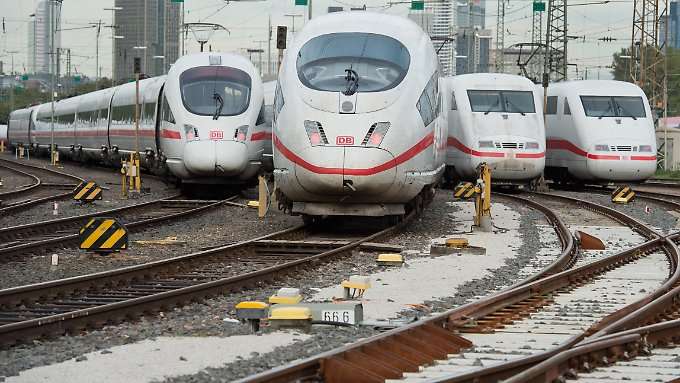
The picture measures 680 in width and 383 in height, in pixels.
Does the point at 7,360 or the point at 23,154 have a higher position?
the point at 7,360

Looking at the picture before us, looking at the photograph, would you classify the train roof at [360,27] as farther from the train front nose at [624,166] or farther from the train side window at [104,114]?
the train side window at [104,114]

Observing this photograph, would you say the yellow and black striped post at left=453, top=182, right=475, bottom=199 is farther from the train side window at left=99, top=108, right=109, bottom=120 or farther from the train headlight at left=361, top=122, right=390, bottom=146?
the train side window at left=99, top=108, right=109, bottom=120

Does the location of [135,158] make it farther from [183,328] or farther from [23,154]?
[23,154]

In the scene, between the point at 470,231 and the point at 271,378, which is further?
the point at 470,231

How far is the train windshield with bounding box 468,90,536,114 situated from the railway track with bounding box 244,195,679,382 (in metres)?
17.7

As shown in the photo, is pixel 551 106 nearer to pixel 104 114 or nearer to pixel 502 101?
pixel 502 101

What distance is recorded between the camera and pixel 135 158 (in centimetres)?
3472

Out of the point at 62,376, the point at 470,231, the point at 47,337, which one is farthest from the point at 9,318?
the point at 470,231

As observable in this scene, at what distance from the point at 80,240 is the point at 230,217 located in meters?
7.40

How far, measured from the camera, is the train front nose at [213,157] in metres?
25.7

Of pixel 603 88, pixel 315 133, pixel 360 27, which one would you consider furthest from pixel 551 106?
pixel 315 133

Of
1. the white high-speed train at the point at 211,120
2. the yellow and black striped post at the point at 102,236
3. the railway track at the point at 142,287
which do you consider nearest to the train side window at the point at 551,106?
the white high-speed train at the point at 211,120

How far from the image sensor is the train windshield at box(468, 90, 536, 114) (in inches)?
1252

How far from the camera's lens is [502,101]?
31984 millimetres
